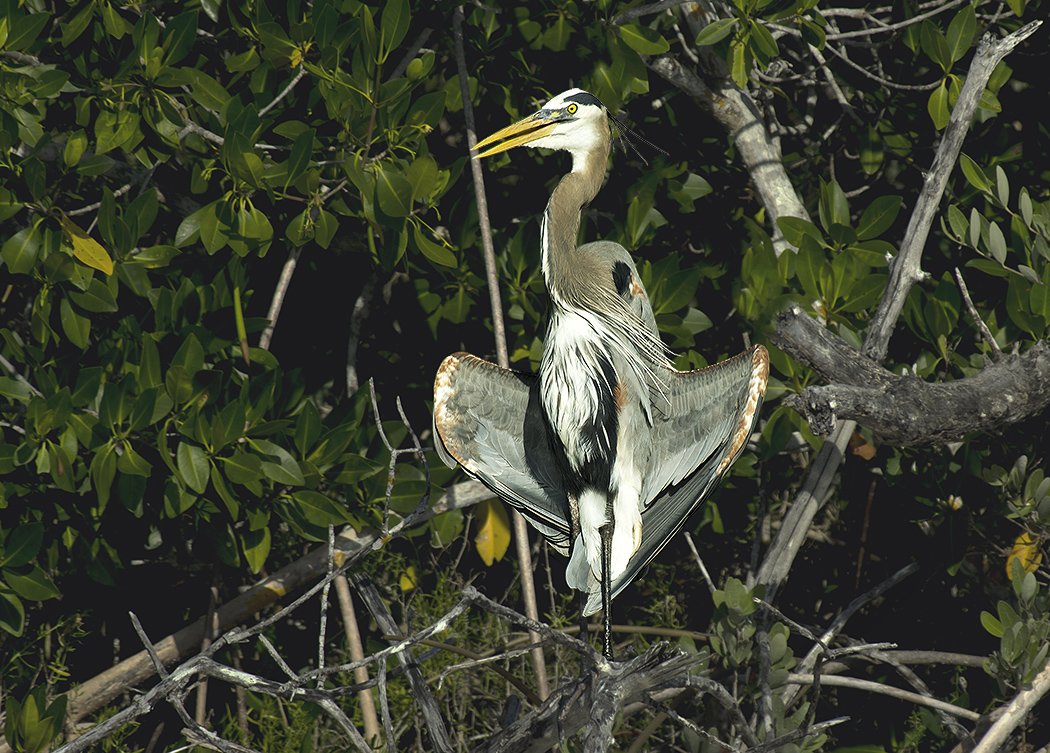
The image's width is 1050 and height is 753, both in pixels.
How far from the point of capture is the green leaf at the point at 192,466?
2.91 meters

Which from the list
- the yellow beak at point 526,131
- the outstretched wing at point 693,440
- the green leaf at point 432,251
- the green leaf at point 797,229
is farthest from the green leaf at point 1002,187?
the green leaf at point 432,251

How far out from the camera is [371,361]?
162 inches

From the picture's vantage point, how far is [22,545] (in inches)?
120

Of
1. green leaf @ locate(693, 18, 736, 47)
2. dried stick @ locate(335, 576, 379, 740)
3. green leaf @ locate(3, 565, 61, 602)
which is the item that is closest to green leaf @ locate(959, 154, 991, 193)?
green leaf @ locate(693, 18, 736, 47)

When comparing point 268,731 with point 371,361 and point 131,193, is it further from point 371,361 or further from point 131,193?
point 131,193

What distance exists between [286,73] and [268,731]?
186cm

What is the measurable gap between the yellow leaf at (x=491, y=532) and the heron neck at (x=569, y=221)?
35.9 inches

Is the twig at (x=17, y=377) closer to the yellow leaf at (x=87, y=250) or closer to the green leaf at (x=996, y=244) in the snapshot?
the yellow leaf at (x=87, y=250)

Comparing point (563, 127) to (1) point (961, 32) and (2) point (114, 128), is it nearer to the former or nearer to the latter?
(1) point (961, 32)

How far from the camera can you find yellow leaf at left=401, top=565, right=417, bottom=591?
12.3ft

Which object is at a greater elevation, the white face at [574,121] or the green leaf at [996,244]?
the white face at [574,121]

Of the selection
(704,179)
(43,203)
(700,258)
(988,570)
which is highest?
(43,203)

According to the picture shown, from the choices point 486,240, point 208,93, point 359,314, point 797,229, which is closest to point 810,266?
point 797,229

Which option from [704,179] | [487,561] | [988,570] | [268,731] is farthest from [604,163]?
[268,731]
